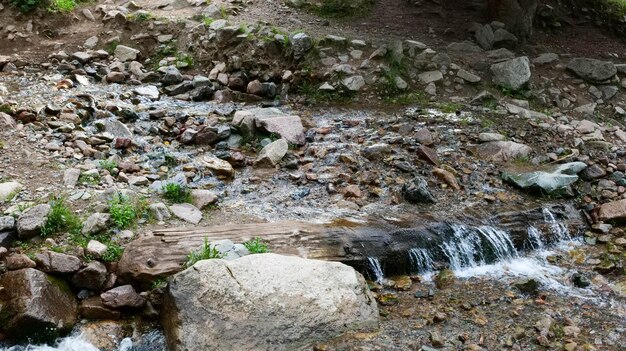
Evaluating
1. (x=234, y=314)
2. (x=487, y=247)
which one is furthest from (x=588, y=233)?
(x=234, y=314)

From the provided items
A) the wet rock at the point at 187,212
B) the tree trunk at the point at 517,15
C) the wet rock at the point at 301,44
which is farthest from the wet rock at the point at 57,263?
the tree trunk at the point at 517,15

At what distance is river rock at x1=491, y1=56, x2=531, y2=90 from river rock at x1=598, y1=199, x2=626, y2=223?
2960 mm

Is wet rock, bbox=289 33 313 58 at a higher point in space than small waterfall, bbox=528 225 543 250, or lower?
higher

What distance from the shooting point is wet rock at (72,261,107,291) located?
15.2ft

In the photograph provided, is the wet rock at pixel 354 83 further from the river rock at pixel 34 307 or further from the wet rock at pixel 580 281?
the river rock at pixel 34 307

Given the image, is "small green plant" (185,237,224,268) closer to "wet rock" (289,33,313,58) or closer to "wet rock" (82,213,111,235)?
"wet rock" (82,213,111,235)

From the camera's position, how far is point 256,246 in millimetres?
4961

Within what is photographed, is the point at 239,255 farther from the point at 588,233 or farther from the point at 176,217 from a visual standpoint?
the point at 588,233

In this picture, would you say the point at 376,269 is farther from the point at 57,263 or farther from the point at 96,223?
the point at 57,263

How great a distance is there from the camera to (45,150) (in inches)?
253

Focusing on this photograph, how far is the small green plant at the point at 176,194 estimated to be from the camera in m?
5.85

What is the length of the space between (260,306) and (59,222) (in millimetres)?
2037

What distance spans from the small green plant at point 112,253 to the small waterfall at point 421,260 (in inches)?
103

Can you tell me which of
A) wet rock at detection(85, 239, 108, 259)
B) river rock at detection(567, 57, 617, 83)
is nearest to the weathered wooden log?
wet rock at detection(85, 239, 108, 259)
